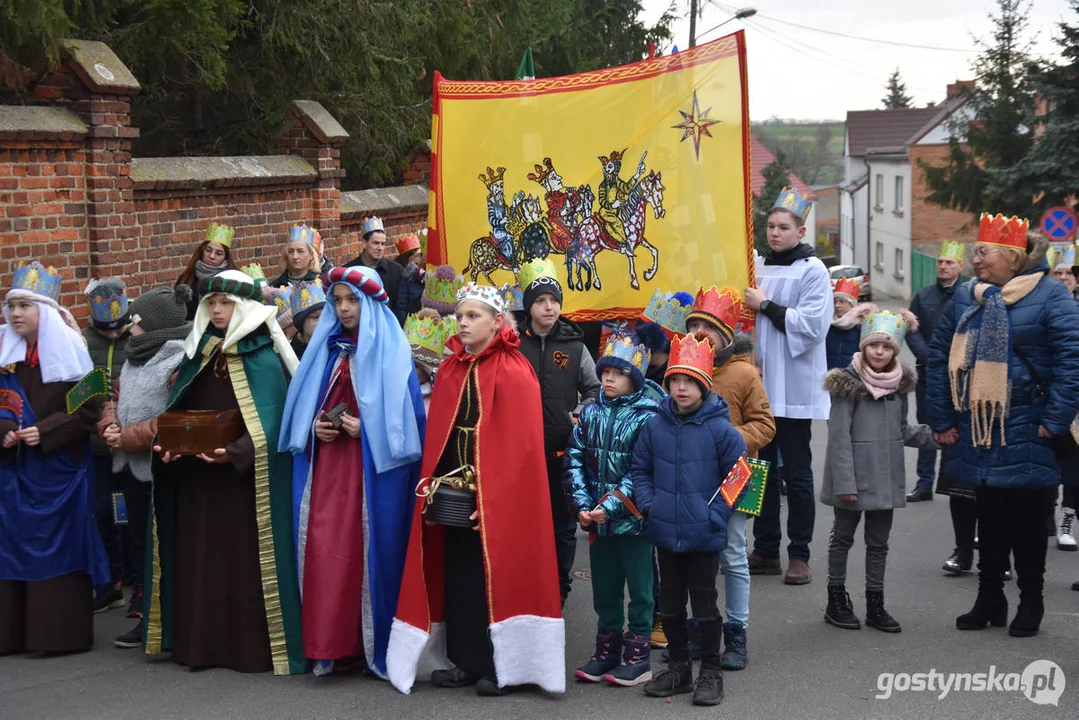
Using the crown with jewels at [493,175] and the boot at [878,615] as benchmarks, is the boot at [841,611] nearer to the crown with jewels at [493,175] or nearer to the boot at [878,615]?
the boot at [878,615]

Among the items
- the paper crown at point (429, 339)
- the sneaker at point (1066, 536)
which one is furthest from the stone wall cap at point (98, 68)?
the sneaker at point (1066, 536)

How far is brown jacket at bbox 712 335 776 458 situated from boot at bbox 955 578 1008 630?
4.45ft

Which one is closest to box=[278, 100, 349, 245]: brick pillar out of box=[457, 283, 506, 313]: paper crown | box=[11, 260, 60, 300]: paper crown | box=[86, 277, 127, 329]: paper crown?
box=[86, 277, 127, 329]: paper crown

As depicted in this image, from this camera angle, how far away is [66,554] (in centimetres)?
689

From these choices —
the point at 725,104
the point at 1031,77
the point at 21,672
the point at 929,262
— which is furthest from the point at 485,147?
the point at 929,262

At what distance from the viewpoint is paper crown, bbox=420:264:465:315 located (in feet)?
29.0

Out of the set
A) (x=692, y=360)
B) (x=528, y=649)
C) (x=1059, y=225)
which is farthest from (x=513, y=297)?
(x=1059, y=225)

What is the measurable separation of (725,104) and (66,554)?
4.37 metres

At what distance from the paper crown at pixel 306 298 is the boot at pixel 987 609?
3.86 m

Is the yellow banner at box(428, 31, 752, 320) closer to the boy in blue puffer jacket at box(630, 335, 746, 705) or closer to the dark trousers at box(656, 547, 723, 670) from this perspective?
the boy in blue puffer jacket at box(630, 335, 746, 705)

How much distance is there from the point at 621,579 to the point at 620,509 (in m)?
0.42

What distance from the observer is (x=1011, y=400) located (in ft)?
22.1

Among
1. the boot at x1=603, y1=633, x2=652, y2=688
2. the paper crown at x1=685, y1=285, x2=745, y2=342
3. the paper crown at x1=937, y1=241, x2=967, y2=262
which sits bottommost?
the boot at x1=603, y1=633, x2=652, y2=688

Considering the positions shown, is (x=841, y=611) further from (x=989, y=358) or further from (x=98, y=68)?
(x=98, y=68)
